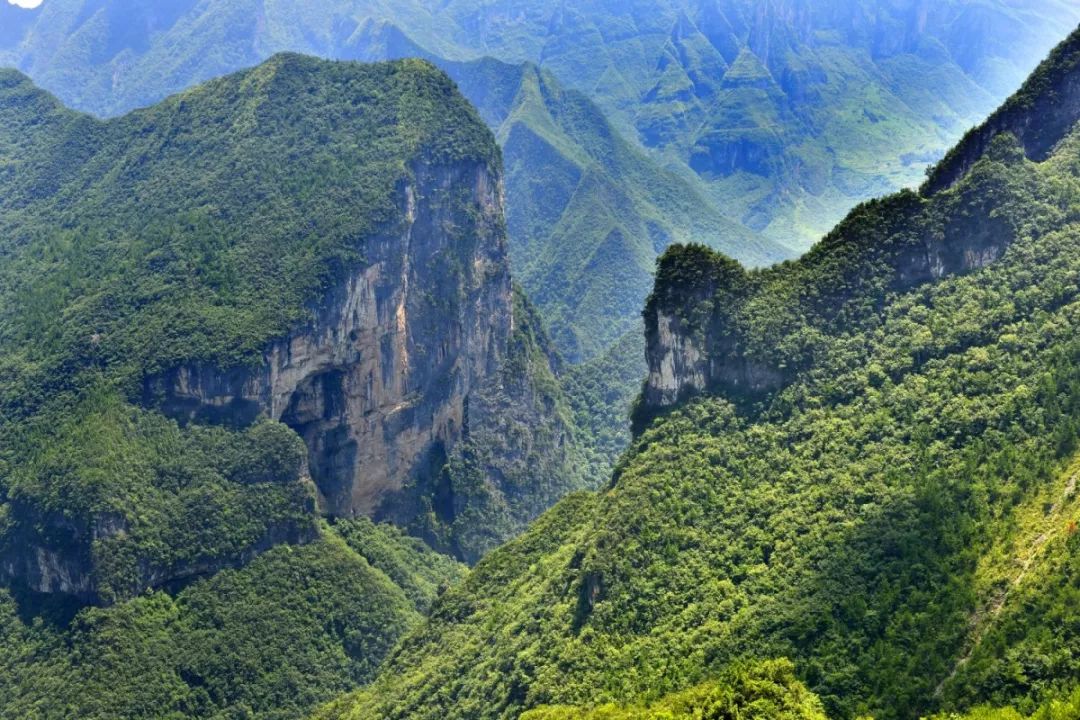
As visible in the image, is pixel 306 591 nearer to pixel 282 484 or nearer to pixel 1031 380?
pixel 282 484

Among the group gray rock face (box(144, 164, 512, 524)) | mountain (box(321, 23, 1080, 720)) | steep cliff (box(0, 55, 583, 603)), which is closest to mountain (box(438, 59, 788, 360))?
steep cliff (box(0, 55, 583, 603))

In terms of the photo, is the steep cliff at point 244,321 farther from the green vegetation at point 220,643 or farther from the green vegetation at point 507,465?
the green vegetation at point 220,643

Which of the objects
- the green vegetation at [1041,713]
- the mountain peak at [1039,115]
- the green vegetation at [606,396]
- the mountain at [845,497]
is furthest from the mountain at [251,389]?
the green vegetation at [1041,713]

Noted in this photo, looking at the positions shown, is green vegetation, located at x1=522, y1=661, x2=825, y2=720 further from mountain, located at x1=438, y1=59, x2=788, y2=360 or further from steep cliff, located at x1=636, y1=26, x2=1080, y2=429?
mountain, located at x1=438, y1=59, x2=788, y2=360

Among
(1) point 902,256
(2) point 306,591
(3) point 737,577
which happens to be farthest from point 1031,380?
(2) point 306,591

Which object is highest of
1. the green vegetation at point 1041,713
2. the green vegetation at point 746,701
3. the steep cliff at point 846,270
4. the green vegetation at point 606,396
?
the steep cliff at point 846,270

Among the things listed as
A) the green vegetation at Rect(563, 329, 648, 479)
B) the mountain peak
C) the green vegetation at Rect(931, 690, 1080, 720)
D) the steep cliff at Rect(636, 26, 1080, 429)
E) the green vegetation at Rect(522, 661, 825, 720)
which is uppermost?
the mountain peak
